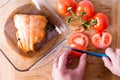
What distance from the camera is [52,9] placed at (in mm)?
1259

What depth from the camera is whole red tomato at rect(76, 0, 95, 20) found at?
121cm

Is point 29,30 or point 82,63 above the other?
point 29,30

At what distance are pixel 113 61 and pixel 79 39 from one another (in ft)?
0.57

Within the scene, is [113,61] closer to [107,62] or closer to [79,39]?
[107,62]

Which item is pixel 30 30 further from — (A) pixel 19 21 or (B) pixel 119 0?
(B) pixel 119 0

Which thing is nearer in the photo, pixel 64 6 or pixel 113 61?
pixel 113 61

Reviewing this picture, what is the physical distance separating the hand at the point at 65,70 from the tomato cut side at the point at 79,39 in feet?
0.23

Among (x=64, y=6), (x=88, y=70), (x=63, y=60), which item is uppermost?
(x=64, y=6)

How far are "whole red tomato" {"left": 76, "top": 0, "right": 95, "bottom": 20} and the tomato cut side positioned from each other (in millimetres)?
71

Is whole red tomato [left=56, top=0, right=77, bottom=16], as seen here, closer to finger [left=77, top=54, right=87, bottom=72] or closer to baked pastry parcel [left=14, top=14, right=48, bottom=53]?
baked pastry parcel [left=14, top=14, right=48, bottom=53]

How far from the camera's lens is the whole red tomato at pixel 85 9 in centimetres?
121

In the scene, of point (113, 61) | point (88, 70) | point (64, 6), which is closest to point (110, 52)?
point (113, 61)

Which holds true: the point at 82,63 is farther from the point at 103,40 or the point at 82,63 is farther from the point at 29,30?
the point at 29,30

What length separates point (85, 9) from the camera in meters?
1.21
